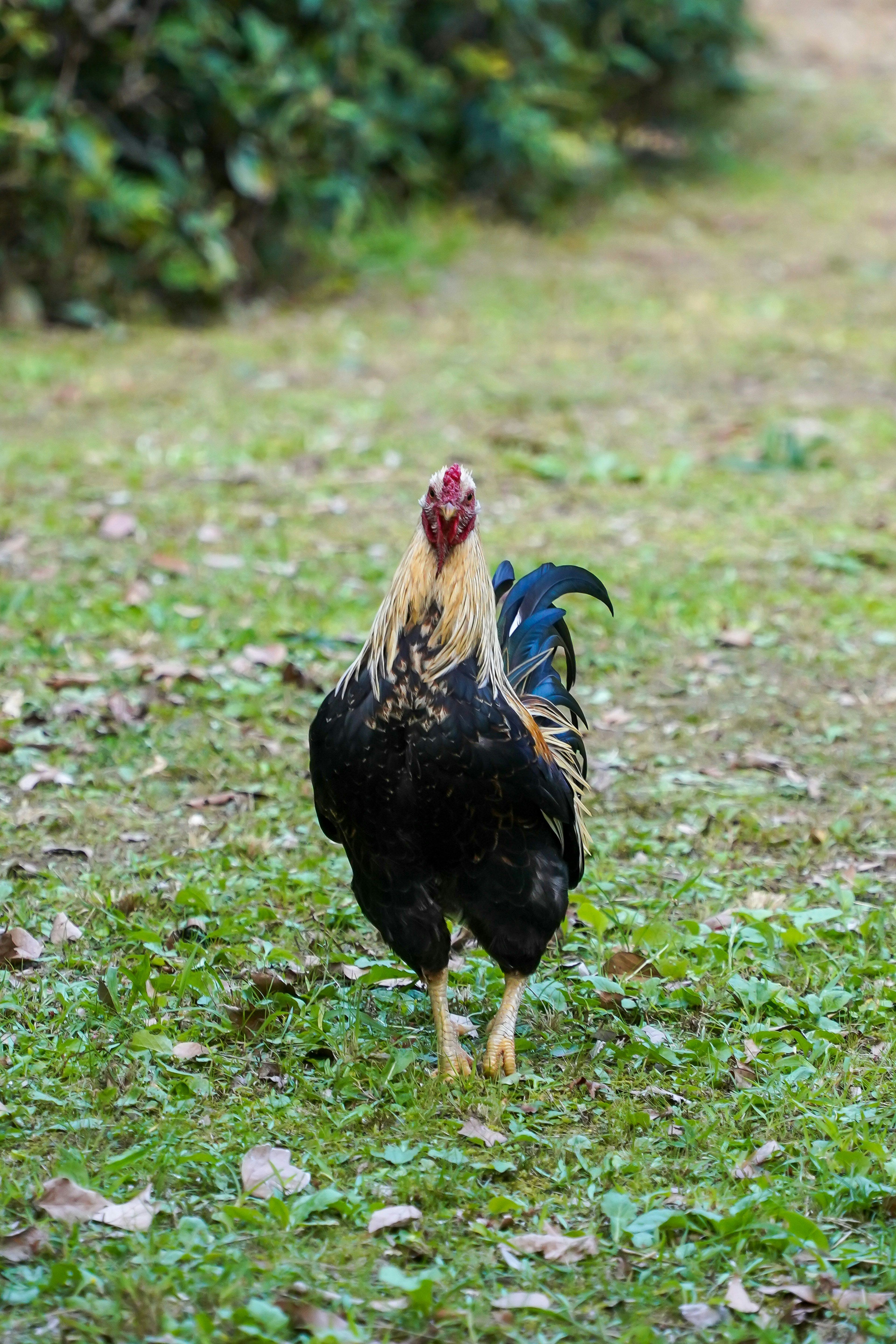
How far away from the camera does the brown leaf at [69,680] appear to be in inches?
225

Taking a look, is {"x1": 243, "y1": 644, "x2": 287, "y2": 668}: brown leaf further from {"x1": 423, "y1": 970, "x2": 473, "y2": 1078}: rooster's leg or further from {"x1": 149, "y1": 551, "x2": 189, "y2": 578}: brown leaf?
{"x1": 423, "y1": 970, "x2": 473, "y2": 1078}: rooster's leg

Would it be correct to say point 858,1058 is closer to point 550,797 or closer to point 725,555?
point 550,797

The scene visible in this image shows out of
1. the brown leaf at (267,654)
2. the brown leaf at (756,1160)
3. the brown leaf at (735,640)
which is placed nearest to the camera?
the brown leaf at (756,1160)

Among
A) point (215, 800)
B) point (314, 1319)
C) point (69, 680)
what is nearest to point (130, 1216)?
point (314, 1319)

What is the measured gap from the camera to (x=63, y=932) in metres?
4.17

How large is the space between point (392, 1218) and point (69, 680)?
319 cm

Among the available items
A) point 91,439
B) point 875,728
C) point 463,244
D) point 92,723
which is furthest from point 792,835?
point 463,244

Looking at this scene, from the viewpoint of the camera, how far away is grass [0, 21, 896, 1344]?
2.97 metres

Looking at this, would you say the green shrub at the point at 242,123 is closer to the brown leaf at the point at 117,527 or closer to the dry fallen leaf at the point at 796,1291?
the brown leaf at the point at 117,527

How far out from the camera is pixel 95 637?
20.3 feet

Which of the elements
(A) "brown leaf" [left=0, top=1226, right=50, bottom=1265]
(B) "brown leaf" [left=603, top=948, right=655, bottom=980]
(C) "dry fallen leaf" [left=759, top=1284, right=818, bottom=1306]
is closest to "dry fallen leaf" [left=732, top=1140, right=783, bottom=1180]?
(C) "dry fallen leaf" [left=759, top=1284, right=818, bottom=1306]

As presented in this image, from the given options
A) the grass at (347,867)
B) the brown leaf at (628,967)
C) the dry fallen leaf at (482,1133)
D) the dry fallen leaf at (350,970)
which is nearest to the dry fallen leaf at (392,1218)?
the grass at (347,867)

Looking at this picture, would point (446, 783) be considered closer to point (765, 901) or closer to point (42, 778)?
point (765, 901)

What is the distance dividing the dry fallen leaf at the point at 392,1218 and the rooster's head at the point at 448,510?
1.42m
